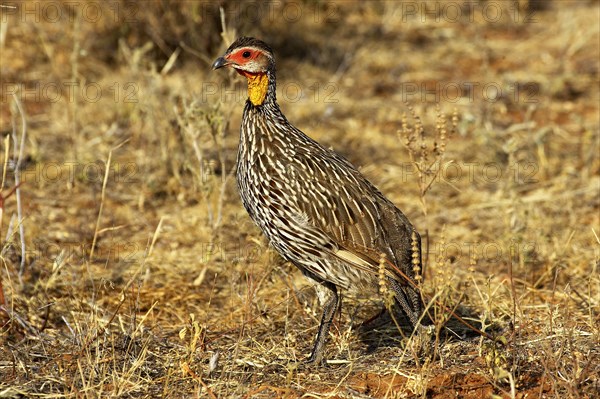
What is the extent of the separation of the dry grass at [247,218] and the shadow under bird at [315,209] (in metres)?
0.31

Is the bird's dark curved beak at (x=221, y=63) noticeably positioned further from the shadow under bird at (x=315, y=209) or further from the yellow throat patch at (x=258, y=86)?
the yellow throat patch at (x=258, y=86)

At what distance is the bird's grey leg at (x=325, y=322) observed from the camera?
6.01 m

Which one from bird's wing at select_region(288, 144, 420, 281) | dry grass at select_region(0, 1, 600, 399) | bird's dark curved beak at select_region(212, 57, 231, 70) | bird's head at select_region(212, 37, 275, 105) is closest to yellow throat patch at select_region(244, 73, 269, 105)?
bird's head at select_region(212, 37, 275, 105)

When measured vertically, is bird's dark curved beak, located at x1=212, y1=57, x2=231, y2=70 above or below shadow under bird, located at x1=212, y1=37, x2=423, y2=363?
above

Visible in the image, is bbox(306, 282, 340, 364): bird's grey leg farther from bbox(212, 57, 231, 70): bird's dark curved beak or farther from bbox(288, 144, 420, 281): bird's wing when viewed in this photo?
bbox(212, 57, 231, 70): bird's dark curved beak

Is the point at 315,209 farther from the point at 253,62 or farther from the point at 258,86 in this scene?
the point at 253,62

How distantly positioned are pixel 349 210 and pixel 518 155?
182 inches

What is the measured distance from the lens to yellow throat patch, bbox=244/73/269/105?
6.21 m

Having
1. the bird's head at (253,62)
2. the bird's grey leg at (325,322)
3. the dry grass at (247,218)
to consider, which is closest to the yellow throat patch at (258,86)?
the bird's head at (253,62)

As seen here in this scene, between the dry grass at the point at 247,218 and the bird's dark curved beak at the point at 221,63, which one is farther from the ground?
the bird's dark curved beak at the point at 221,63

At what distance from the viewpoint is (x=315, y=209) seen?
5.85m

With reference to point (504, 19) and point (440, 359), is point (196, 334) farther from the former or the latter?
point (504, 19)

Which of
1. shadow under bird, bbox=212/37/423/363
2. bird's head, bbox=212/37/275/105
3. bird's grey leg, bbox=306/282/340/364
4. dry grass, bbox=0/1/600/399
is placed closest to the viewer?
dry grass, bbox=0/1/600/399

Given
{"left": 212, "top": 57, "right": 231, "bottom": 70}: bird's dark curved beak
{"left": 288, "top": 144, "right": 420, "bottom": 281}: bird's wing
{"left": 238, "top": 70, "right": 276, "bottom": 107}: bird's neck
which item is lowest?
{"left": 288, "top": 144, "right": 420, "bottom": 281}: bird's wing
